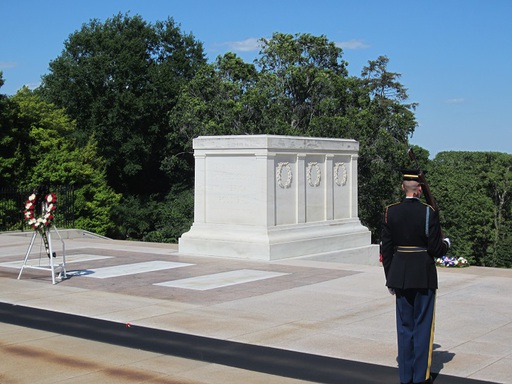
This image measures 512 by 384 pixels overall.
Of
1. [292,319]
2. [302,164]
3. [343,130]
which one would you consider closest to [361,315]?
[292,319]

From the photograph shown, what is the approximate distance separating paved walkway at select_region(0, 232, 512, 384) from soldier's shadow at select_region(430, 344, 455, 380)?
10 mm

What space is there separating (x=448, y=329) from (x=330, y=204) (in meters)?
9.46

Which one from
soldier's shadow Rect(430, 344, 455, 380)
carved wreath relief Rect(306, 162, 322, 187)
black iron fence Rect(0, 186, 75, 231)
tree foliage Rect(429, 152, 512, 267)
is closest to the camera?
soldier's shadow Rect(430, 344, 455, 380)

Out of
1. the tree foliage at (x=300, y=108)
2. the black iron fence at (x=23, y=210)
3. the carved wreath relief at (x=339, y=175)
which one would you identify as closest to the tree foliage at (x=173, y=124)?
the tree foliage at (x=300, y=108)

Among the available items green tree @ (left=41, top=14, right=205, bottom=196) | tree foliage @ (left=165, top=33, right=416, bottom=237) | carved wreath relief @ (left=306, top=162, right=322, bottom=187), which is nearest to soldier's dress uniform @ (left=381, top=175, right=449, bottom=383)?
carved wreath relief @ (left=306, top=162, right=322, bottom=187)

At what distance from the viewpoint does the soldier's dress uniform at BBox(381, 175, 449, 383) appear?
20.2 feet

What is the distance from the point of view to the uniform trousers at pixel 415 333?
6141 mm

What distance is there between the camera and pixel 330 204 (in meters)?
17.9

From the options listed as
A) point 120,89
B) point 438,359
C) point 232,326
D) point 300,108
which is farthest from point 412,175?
point 120,89

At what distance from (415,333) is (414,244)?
0.75 metres

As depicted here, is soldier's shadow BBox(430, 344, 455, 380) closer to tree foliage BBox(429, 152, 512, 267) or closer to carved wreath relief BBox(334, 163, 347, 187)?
carved wreath relief BBox(334, 163, 347, 187)

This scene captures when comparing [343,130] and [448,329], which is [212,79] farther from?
[448,329]

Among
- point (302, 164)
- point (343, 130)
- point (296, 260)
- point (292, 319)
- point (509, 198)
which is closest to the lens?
point (292, 319)

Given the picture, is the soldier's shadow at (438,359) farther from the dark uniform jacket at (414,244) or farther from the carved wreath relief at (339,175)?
the carved wreath relief at (339,175)
